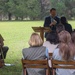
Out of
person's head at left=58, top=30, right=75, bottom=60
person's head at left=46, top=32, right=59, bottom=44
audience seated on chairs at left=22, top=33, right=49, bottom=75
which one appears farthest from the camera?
person's head at left=46, top=32, right=59, bottom=44

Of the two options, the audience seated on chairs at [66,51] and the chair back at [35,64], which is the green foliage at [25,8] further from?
the audience seated on chairs at [66,51]

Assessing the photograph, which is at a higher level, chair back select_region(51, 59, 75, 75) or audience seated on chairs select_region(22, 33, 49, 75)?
audience seated on chairs select_region(22, 33, 49, 75)

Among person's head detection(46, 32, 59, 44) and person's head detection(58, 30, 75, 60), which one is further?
person's head detection(46, 32, 59, 44)

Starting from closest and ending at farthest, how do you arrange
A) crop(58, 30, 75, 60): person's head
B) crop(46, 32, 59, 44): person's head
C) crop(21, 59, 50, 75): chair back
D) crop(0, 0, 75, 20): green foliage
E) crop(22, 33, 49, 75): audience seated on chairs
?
crop(58, 30, 75, 60): person's head < crop(21, 59, 50, 75): chair back < crop(22, 33, 49, 75): audience seated on chairs < crop(46, 32, 59, 44): person's head < crop(0, 0, 75, 20): green foliage

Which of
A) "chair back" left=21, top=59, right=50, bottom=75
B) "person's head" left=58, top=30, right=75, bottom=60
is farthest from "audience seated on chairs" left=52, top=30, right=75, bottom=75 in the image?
"chair back" left=21, top=59, right=50, bottom=75

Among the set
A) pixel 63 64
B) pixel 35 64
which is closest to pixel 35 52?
pixel 35 64

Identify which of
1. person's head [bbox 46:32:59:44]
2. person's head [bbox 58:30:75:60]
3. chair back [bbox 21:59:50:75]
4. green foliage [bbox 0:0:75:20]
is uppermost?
person's head [bbox 58:30:75:60]

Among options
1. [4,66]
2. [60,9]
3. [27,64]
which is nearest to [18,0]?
[60,9]

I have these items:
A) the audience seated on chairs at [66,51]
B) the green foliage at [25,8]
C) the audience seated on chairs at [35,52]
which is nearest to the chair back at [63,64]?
the audience seated on chairs at [66,51]

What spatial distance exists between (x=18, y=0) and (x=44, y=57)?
50.8 m

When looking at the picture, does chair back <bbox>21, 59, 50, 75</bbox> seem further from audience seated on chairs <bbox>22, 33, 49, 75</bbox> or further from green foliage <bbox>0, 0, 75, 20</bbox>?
green foliage <bbox>0, 0, 75, 20</bbox>

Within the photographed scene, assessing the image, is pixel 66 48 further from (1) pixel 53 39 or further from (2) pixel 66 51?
(1) pixel 53 39

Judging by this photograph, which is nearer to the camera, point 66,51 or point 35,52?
point 66,51

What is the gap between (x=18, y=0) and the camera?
54656mm
